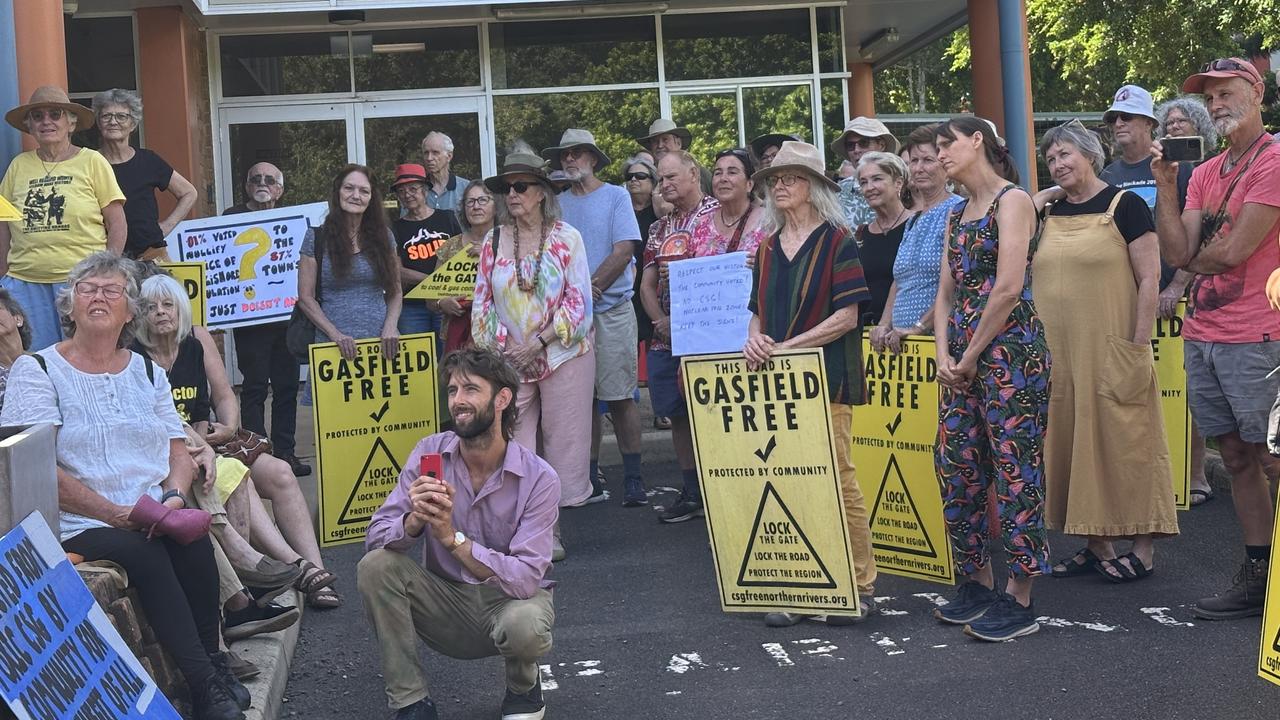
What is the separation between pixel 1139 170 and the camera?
8.62 m

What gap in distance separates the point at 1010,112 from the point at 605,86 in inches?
173

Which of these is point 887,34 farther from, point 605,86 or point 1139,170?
point 1139,170

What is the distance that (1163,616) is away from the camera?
20.7 feet

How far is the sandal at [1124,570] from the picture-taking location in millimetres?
6969

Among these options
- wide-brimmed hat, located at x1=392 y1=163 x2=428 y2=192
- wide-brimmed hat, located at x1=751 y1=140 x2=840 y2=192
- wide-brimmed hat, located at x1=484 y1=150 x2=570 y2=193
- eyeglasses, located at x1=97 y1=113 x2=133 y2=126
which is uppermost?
eyeglasses, located at x1=97 y1=113 x2=133 y2=126

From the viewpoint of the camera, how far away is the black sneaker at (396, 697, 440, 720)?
5.13 m

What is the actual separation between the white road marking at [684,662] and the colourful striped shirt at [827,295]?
4.14 feet

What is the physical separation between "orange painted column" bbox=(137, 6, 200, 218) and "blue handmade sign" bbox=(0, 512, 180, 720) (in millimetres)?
10350

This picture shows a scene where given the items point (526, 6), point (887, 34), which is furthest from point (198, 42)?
point (887, 34)

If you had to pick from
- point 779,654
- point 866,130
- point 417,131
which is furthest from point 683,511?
point 417,131

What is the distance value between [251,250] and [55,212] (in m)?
1.91

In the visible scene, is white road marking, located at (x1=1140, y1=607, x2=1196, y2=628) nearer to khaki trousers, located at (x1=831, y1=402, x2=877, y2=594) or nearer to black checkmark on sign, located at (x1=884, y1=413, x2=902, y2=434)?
khaki trousers, located at (x1=831, y1=402, x2=877, y2=594)

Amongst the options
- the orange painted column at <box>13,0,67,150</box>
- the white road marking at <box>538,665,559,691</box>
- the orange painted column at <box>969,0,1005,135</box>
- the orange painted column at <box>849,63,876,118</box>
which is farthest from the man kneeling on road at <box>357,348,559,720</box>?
the orange painted column at <box>849,63,876,118</box>

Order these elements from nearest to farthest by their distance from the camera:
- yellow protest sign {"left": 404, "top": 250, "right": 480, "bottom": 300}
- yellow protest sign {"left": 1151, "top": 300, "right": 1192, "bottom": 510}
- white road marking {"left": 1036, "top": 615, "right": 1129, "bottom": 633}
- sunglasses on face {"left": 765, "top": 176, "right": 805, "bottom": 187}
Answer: white road marking {"left": 1036, "top": 615, "right": 1129, "bottom": 633} → sunglasses on face {"left": 765, "top": 176, "right": 805, "bottom": 187} → yellow protest sign {"left": 1151, "top": 300, "right": 1192, "bottom": 510} → yellow protest sign {"left": 404, "top": 250, "right": 480, "bottom": 300}
